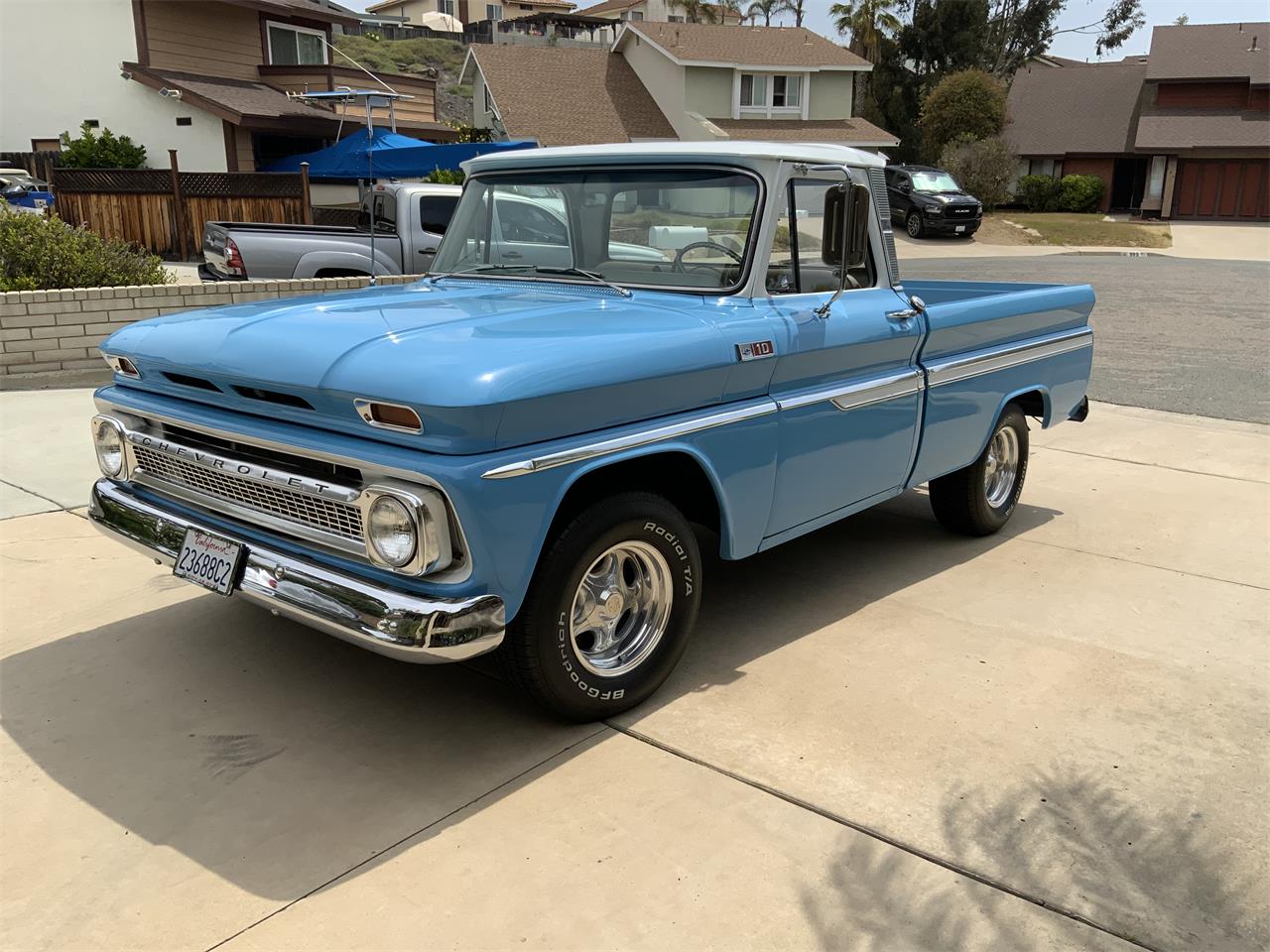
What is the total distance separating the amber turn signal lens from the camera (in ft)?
9.89

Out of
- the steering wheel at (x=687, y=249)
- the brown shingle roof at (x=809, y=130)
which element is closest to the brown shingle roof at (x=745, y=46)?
the brown shingle roof at (x=809, y=130)

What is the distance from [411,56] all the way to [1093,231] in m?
59.7

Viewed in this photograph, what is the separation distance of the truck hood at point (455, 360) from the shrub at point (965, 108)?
4005 centimetres

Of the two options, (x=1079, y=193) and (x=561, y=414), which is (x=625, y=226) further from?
(x=1079, y=193)

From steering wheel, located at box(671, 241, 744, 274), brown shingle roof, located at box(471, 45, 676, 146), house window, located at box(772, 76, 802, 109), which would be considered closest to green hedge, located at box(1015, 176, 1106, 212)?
house window, located at box(772, 76, 802, 109)

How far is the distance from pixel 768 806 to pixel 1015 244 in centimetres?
2966

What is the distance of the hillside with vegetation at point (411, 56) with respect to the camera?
228ft

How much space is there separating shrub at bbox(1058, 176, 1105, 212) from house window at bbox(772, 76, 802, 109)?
37.0 feet

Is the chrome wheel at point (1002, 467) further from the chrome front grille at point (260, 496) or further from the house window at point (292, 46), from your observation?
the house window at point (292, 46)

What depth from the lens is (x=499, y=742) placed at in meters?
3.61

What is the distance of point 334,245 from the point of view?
1125 centimetres

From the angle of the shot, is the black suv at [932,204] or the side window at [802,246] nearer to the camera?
the side window at [802,246]

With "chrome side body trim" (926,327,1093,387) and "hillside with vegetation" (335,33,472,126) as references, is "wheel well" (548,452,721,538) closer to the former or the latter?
"chrome side body trim" (926,327,1093,387)

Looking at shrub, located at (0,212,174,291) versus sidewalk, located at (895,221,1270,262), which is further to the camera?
sidewalk, located at (895,221,1270,262)
